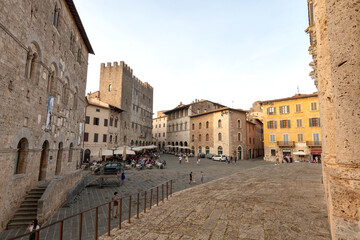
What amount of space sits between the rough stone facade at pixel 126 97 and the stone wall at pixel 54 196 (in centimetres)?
2465

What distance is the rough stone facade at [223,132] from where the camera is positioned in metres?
35.1

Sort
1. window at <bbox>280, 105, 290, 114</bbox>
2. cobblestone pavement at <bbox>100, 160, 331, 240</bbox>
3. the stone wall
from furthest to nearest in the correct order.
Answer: window at <bbox>280, 105, 290, 114</bbox> → the stone wall → cobblestone pavement at <bbox>100, 160, 331, 240</bbox>

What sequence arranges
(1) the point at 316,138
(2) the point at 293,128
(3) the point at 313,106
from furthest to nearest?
(2) the point at 293,128 < (3) the point at 313,106 < (1) the point at 316,138

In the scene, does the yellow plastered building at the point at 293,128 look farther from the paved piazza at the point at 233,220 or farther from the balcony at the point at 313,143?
the paved piazza at the point at 233,220

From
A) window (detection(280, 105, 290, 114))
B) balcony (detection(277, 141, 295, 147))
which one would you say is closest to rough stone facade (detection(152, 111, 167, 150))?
balcony (detection(277, 141, 295, 147))

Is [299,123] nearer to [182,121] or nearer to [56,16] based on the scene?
[182,121]

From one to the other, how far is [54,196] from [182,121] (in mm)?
38488

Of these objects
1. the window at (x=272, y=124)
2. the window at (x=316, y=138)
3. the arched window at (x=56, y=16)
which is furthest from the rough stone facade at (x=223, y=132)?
the arched window at (x=56, y=16)

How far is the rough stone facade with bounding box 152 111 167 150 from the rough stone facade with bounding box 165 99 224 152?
7.24 meters

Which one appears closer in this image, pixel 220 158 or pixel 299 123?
pixel 299 123

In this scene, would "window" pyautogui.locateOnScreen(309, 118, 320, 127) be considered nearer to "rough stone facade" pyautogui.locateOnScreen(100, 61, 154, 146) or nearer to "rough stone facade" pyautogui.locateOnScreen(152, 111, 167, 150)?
"rough stone facade" pyautogui.locateOnScreen(100, 61, 154, 146)

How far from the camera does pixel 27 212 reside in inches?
333

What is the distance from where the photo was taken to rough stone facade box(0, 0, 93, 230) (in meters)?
7.47

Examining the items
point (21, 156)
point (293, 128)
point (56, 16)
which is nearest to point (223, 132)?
point (293, 128)
